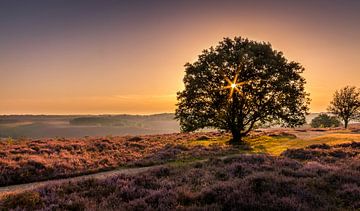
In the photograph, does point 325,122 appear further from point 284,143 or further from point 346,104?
point 284,143

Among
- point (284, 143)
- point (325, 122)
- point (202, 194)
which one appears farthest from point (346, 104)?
point (202, 194)

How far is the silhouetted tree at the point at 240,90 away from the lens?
126 ft

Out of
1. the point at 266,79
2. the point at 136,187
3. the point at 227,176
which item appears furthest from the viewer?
the point at 266,79

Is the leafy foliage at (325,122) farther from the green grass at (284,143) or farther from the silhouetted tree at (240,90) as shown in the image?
the silhouetted tree at (240,90)

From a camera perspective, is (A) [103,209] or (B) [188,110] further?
(B) [188,110]

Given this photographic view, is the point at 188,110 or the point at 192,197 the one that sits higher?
the point at 188,110

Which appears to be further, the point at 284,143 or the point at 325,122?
the point at 325,122

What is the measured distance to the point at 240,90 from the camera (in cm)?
3828

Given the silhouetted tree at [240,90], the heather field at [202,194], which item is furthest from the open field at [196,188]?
the silhouetted tree at [240,90]

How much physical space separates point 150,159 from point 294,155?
10904mm

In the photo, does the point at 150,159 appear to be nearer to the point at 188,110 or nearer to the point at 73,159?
the point at 73,159

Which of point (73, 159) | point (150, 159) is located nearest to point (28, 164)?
point (73, 159)

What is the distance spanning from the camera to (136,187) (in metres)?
12.2

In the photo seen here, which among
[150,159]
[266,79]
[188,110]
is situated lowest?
[150,159]
